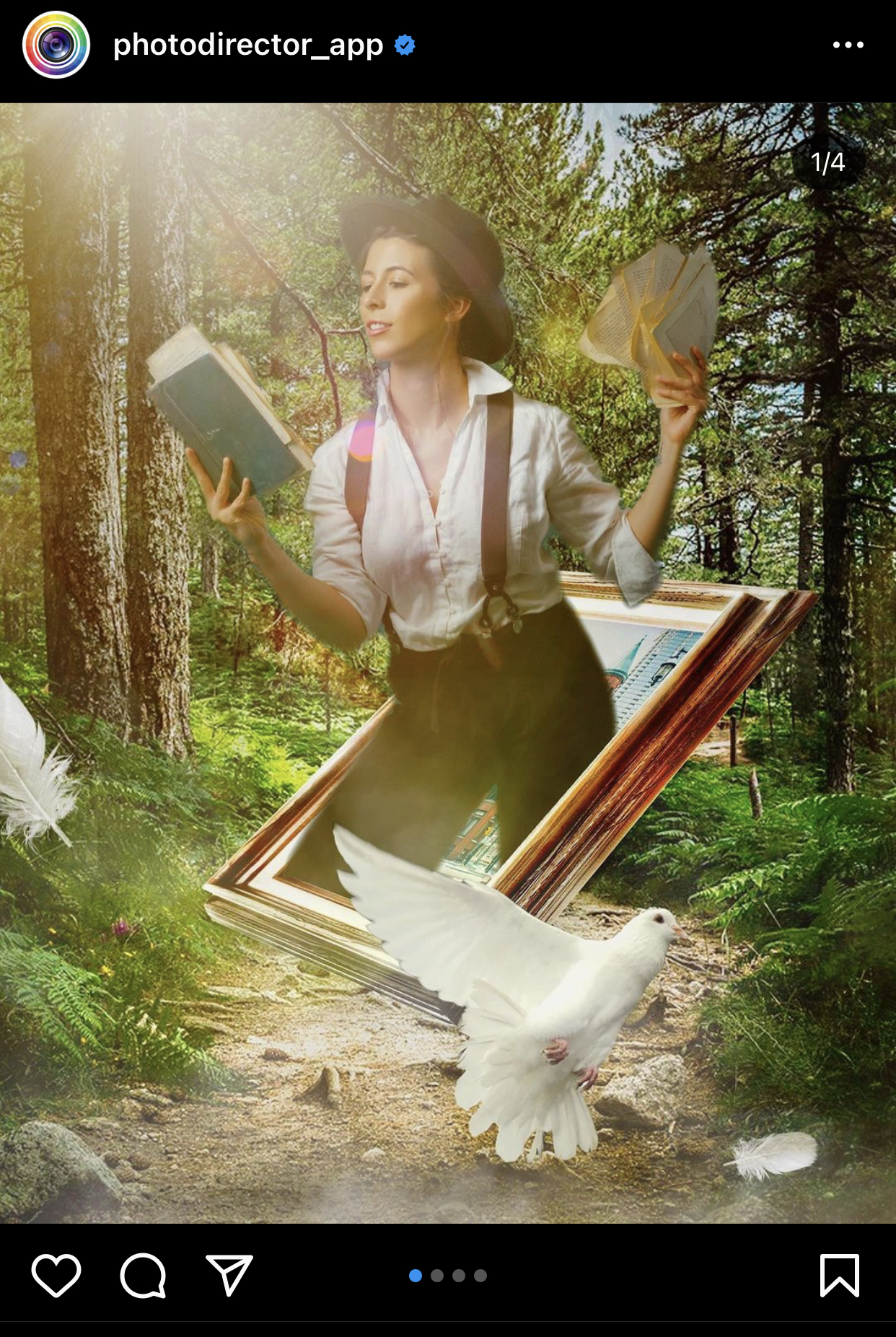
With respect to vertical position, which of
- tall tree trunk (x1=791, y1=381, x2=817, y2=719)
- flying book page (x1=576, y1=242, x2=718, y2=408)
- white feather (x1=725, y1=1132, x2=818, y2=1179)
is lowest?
white feather (x1=725, y1=1132, x2=818, y2=1179)

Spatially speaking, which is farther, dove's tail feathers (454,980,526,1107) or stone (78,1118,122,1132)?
stone (78,1118,122,1132)

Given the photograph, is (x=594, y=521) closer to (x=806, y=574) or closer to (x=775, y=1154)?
(x=806, y=574)

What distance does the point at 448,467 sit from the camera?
1691 millimetres

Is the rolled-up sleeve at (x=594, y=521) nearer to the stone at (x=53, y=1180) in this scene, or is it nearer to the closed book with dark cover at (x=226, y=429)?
the closed book with dark cover at (x=226, y=429)

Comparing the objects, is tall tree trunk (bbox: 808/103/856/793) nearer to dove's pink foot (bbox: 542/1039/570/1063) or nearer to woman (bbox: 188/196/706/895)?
woman (bbox: 188/196/706/895)

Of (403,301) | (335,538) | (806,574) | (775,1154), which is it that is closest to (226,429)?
(335,538)

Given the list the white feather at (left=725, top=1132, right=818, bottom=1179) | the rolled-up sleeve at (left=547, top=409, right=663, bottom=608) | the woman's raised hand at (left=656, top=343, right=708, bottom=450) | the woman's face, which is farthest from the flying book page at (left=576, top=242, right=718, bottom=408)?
the white feather at (left=725, top=1132, right=818, bottom=1179)

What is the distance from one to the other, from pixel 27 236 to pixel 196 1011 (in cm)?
139

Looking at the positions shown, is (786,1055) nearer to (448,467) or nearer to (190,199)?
(448,467)

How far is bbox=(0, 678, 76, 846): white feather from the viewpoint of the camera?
179 cm
